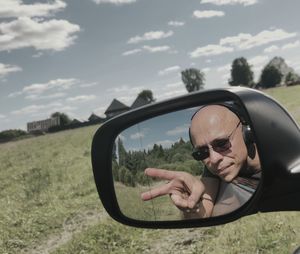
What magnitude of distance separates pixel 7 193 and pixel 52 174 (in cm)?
235

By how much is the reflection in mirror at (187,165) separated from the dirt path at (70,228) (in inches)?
269

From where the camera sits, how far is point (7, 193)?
593 inches

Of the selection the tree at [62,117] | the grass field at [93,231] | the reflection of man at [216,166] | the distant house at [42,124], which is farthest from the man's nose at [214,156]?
the tree at [62,117]

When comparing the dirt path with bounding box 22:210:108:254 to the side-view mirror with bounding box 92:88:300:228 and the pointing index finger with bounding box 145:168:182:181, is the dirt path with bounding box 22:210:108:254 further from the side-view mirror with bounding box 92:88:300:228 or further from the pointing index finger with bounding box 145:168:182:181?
the pointing index finger with bounding box 145:168:182:181

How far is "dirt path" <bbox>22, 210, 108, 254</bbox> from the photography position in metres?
8.41

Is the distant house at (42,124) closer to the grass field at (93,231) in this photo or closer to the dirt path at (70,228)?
the grass field at (93,231)

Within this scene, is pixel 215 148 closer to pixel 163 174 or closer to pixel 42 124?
pixel 163 174

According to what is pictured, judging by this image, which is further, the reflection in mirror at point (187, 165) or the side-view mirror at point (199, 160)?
the reflection in mirror at point (187, 165)

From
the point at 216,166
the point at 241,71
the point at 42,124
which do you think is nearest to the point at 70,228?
the point at 216,166

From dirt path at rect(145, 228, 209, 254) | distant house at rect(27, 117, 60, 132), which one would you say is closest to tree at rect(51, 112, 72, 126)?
distant house at rect(27, 117, 60, 132)

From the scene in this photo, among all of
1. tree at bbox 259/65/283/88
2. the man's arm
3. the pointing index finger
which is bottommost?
the man's arm

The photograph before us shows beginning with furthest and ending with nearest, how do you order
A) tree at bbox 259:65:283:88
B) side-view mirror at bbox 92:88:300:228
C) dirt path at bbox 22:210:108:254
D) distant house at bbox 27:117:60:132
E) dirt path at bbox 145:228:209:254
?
distant house at bbox 27:117:60:132, tree at bbox 259:65:283:88, dirt path at bbox 22:210:108:254, dirt path at bbox 145:228:209:254, side-view mirror at bbox 92:88:300:228

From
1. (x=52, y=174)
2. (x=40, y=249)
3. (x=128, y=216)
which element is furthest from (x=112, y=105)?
(x=128, y=216)

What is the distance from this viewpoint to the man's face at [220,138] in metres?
1.29
